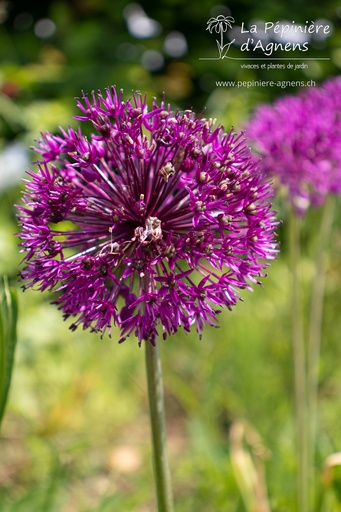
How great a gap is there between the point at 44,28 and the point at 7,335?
10.9 feet

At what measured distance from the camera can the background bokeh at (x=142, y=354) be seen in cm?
176

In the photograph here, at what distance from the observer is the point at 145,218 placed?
2.66 feet

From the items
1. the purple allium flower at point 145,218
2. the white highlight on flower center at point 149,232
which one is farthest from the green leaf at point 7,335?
the white highlight on flower center at point 149,232

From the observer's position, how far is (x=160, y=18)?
3.62m

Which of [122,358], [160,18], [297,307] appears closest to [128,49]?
[160,18]

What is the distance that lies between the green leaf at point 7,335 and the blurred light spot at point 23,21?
10.9ft

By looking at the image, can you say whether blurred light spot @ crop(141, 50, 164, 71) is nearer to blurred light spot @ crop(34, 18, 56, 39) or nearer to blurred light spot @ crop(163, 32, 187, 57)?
blurred light spot @ crop(163, 32, 187, 57)

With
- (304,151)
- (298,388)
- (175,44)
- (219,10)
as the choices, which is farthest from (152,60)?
(298,388)

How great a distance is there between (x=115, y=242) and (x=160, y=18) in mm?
3203

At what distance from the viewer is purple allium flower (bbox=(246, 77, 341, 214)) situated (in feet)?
4.53

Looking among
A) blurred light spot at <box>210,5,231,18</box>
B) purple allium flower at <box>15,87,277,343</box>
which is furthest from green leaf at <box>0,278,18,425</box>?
blurred light spot at <box>210,5,231,18</box>

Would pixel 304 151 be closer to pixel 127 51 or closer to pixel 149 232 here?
pixel 149 232

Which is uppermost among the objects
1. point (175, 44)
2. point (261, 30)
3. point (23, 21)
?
point (23, 21)

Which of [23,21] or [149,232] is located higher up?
[23,21]
